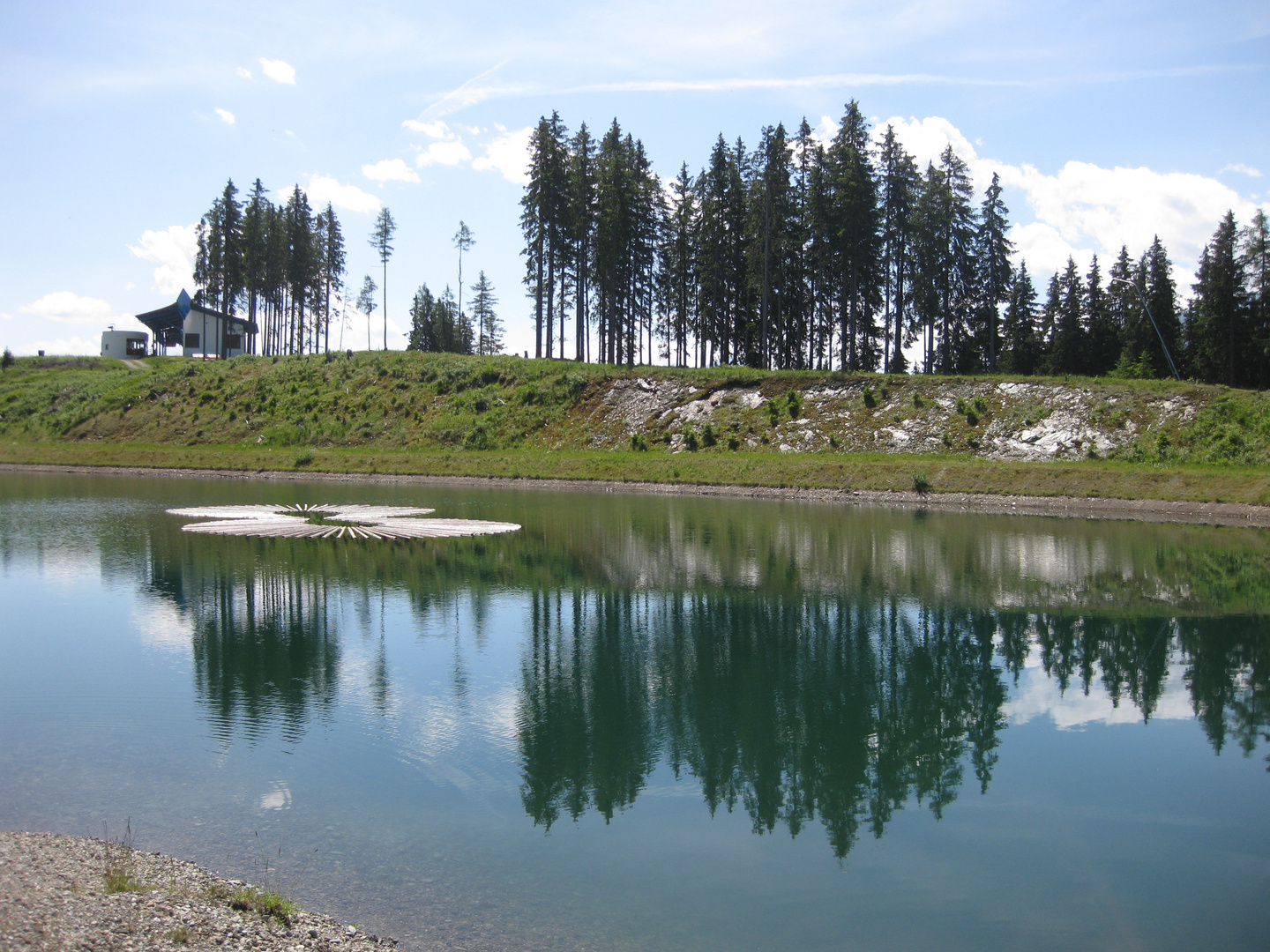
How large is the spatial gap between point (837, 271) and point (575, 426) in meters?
25.4

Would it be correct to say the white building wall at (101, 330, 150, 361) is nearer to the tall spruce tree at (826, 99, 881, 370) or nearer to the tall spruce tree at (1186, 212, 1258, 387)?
the tall spruce tree at (826, 99, 881, 370)

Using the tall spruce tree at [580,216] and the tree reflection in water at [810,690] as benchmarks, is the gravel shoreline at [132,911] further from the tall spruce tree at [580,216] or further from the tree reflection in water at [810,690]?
the tall spruce tree at [580,216]

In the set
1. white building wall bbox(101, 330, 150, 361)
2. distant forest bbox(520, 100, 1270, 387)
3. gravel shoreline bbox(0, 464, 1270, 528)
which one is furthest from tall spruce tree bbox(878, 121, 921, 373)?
white building wall bbox(101, 330, 150, 361)

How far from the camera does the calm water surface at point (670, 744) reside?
28.1 feet

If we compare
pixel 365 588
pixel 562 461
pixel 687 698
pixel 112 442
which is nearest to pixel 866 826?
pixel 687 698

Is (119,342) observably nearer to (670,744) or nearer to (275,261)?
(275,261)

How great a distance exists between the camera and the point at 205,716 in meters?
13.2

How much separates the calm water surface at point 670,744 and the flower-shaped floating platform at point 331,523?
20.2 ft

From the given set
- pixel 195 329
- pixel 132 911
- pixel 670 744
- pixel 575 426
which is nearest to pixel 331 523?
pixel 670 744

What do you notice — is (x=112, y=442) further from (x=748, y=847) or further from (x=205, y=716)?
(x=748, y=847)

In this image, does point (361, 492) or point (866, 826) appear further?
point (361, 492)

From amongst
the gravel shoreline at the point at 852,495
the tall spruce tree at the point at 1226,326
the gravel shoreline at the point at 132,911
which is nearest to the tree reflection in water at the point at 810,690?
the gravel shoreline at the point at 132,911

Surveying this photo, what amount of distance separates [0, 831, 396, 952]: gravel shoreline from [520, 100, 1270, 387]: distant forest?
66277 millimetres

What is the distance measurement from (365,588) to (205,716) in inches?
396
